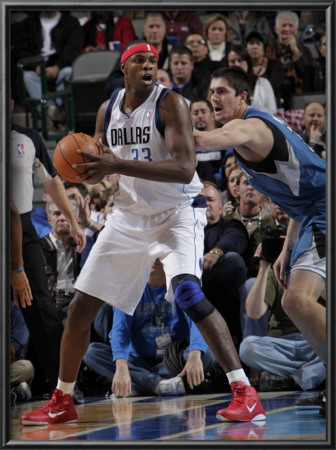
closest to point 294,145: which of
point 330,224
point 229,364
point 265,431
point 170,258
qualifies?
point 330,224

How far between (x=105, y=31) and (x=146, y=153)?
3.38 meters

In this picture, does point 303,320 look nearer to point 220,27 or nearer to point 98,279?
point 98,279

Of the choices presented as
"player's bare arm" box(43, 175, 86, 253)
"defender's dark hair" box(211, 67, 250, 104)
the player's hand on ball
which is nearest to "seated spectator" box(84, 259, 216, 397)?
"player's bare arm" box(43, 175, 86, 253)

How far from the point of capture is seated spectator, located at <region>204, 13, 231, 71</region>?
6980mm

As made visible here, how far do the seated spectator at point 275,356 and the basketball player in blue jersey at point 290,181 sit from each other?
2.74ft

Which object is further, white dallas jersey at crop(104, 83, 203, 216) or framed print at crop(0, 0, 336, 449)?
white dallas jersey at crop(104, 83, 203, 216)

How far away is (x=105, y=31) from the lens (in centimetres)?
735

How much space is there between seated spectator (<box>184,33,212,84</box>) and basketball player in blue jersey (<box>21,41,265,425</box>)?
233 centimetres

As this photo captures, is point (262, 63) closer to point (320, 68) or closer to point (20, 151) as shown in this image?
point (320, 68)

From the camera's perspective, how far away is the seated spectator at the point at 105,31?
23.5 ft

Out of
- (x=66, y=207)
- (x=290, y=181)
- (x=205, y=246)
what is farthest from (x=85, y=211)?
(x=290, y=181)

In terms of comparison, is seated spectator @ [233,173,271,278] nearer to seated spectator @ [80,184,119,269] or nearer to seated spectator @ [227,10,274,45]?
seated spectator @ [80,184,119,269]

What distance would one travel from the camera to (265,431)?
12.0ft

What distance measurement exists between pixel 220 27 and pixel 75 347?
13.2ft
